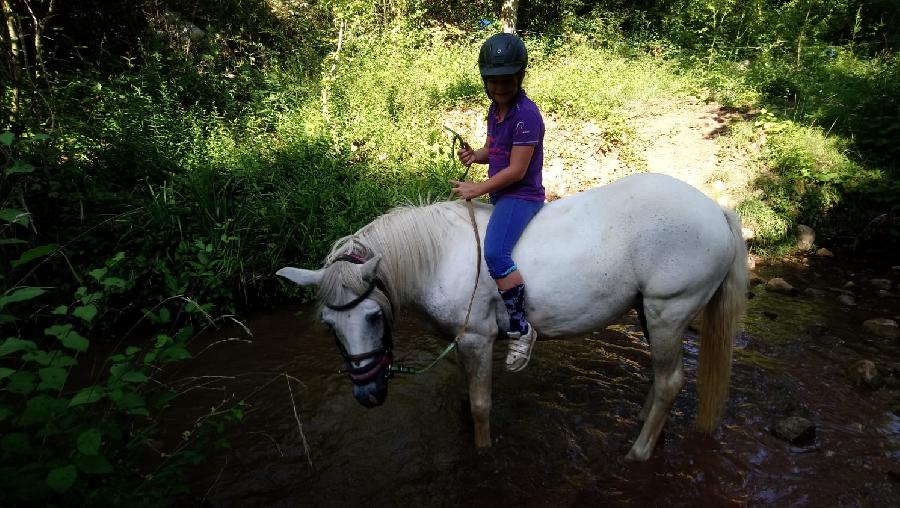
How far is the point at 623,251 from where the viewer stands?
2828 millimetres

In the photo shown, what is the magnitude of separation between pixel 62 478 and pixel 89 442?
115mm

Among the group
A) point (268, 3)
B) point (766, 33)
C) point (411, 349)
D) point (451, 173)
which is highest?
point (268, 3)

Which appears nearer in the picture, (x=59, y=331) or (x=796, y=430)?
(x=59, y=331)

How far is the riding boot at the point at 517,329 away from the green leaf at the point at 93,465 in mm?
2087

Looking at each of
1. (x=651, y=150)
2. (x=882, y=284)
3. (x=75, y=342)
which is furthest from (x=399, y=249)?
(x=651, y=150)

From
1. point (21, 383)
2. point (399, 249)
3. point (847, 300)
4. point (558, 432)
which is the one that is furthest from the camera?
point (847, 300)

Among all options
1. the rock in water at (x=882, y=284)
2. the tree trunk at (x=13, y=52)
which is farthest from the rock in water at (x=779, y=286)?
the tree trunk at (x=13, y=52)

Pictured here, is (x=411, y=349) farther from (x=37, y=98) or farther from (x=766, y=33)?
(x=766, y=33)

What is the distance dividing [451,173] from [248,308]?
11.5 ft

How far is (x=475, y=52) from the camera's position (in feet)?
39.3

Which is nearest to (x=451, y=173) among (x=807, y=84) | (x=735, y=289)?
(x=735, y=289)

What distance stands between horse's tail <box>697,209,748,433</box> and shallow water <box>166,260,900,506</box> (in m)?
0.30

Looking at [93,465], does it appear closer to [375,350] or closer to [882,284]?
[375,350]

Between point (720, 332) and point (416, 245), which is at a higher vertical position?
point (416, 245)
